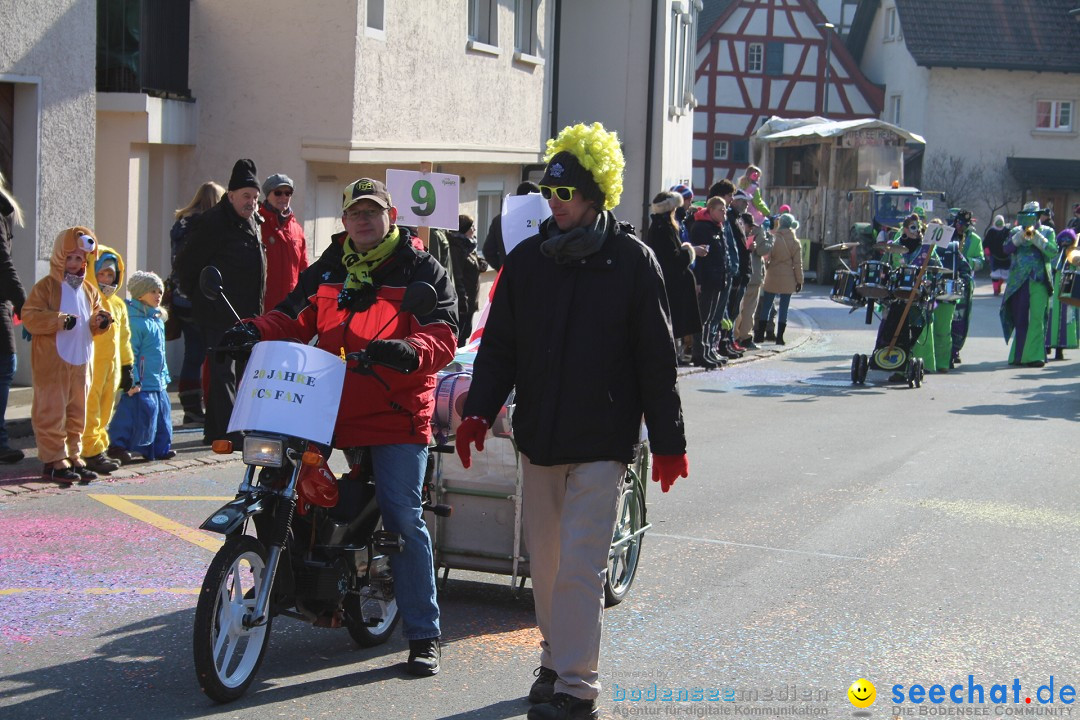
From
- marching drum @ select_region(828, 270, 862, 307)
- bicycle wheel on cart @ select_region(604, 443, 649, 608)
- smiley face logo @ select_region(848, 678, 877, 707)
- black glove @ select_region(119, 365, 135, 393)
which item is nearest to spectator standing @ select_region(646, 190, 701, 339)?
marching drum @ select_region(828, 270, 862, 307)

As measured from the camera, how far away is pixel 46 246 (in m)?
12.3

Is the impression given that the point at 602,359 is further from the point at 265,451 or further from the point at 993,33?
the point at 993,33

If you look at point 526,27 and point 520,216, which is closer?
point 520,216

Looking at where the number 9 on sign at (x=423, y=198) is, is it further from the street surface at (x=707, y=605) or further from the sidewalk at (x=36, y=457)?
the street surface at (x=707, y=605)

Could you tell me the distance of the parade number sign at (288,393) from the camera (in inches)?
205

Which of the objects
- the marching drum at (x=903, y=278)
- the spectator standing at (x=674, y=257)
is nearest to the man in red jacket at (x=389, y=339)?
the spectator standing at (x=674, y=257)

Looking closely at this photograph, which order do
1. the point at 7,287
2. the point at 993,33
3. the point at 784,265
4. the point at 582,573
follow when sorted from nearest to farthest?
1. the point at 582,573
2. the point at 7,287
3. the point at 784,265
4. the point at 993,33

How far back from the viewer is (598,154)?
5.25 m

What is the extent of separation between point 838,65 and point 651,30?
31.3 meters

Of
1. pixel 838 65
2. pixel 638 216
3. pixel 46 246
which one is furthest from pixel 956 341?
pixel 838 65

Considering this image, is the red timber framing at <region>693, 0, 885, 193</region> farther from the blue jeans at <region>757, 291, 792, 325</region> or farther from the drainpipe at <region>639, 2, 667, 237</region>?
the blue jeans at <region>757, 291, 792, 325</region>

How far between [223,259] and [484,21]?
400 inches

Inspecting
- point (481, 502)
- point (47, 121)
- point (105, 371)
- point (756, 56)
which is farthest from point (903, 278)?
point (756, 56)

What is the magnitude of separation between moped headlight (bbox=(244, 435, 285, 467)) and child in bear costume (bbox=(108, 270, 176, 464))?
4772mm
